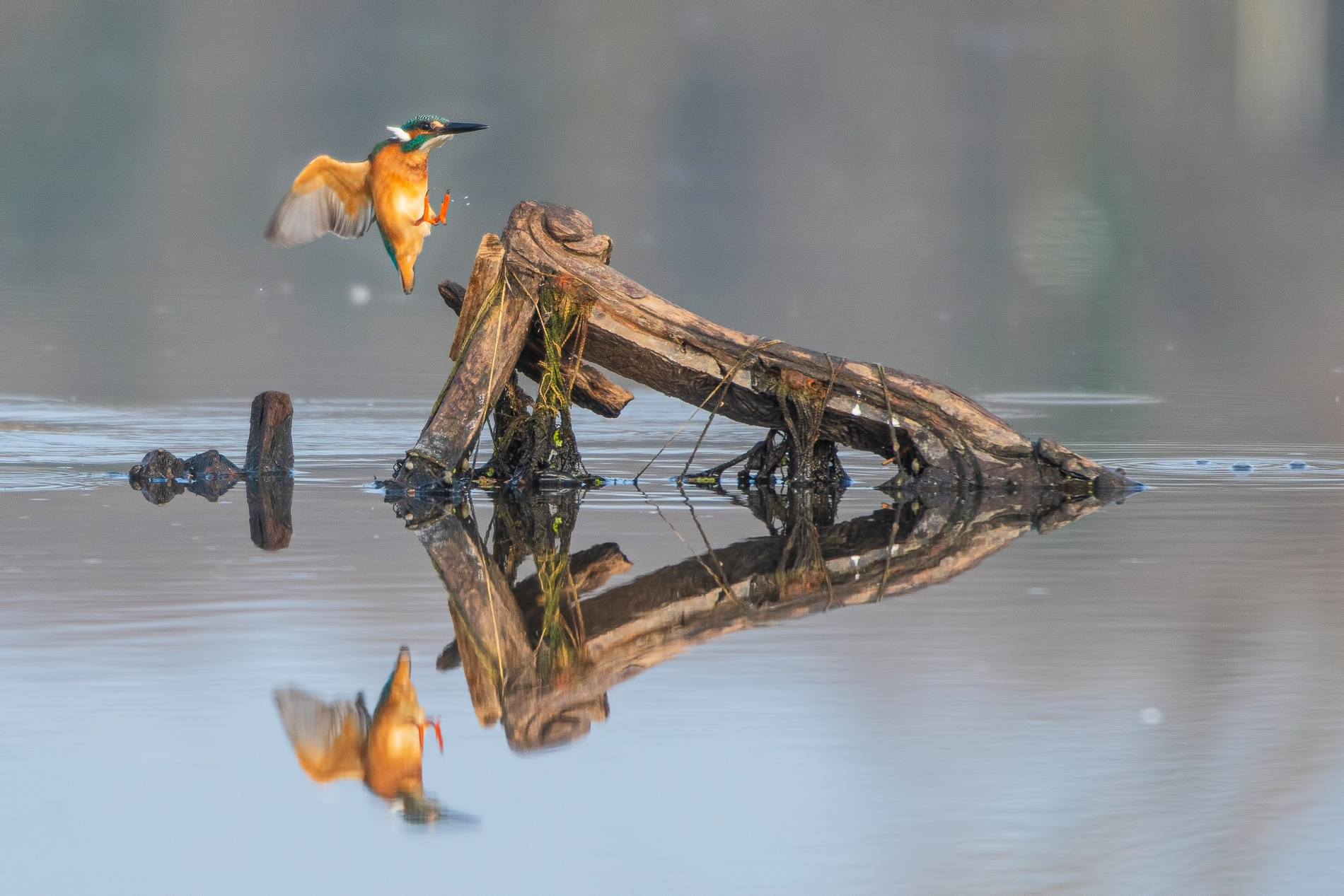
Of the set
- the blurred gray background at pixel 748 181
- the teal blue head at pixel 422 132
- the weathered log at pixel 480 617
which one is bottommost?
the weathered log at pixel 480 617

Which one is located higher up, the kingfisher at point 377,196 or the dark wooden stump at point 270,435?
the kingfisher at point 377,196

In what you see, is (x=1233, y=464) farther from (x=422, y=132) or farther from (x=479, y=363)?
(x=422, y=132)

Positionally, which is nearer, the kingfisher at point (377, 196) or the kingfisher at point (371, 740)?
the kingfisher at point (371, 740)

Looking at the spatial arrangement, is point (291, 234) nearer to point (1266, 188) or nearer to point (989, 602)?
point (989, 602)

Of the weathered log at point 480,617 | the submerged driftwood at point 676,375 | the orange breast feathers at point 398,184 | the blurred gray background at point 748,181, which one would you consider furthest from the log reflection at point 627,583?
the blurred gray background at point 748,181

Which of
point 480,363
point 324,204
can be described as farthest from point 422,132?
point 480,363

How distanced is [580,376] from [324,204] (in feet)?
4.95

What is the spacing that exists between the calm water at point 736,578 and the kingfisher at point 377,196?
1265 mm

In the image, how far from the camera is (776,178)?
112ft

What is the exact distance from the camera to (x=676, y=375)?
30.0 ft

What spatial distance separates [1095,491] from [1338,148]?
26.9 meters

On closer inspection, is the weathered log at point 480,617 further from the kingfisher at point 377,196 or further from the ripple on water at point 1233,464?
the ripple on water at point 1233,464

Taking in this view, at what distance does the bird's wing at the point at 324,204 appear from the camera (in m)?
9.47

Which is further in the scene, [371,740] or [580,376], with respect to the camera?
[580,376]
